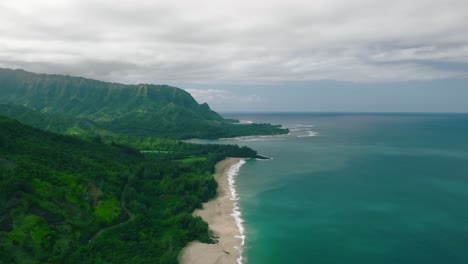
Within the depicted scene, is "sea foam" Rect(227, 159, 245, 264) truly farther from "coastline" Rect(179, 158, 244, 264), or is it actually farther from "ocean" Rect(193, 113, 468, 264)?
"ocean" Rect(193, 113, 468, 264)

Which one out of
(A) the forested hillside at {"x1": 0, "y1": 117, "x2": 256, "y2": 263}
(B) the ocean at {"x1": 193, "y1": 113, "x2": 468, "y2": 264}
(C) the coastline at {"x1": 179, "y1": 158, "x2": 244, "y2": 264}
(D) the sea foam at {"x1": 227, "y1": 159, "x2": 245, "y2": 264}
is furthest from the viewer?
(D) the sea foam at {"x1": 227, "y1": 159, "x2": 245, "y2": 264}

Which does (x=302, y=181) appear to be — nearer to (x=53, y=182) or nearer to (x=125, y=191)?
(x=125, y=191)

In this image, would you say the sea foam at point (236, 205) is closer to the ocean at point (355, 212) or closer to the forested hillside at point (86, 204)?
the ocean at point (355, 212)

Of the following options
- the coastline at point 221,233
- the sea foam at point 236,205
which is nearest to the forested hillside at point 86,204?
the coastline at point 221,233

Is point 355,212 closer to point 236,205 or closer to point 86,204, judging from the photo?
point 236,205

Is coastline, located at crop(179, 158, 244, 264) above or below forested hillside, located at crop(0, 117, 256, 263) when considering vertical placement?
below

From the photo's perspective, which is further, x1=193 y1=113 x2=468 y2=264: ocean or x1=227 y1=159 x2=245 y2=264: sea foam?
x1=227 y1=159 x2=245 y2=264: sea foam

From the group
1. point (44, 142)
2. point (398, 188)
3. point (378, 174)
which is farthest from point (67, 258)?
point (378, 174)

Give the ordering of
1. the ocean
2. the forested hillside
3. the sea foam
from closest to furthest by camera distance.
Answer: the forested hillside, the ocean, the sea foam

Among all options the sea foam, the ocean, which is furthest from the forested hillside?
the ocean
